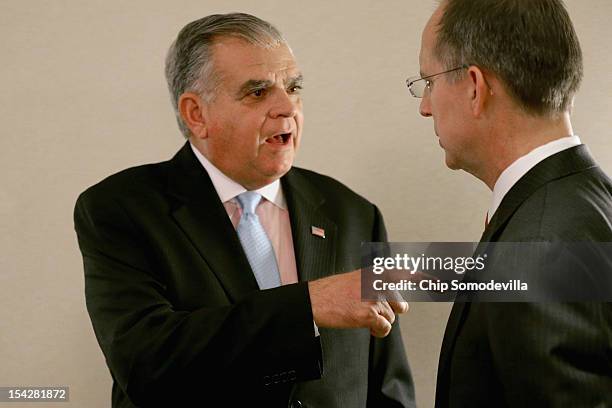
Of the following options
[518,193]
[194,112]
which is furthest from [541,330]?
[194,112]

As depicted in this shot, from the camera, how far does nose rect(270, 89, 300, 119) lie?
78.7 inches

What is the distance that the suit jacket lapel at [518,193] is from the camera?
1.42 meters

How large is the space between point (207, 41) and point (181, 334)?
74 centimetres

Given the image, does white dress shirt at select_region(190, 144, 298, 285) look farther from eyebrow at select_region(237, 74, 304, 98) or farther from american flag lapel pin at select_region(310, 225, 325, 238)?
eyebrow at select_region(237, 74, 304, 98)

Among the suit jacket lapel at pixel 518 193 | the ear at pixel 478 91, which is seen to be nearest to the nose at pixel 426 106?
the ear at pixel 478 91

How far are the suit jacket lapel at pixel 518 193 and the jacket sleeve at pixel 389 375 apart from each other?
58cm

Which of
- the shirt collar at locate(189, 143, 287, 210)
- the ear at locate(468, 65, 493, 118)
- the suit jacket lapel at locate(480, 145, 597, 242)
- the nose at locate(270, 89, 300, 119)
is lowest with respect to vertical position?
the suit jacket lapel at locate(480, 145, 597, 242)

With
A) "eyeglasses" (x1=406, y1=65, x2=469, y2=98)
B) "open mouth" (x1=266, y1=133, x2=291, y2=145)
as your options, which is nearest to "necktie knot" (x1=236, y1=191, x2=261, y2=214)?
"open mouth" (x1=266, y1=133, x2=291, y2=145)

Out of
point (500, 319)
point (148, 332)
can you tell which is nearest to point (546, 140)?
point (500, 319)

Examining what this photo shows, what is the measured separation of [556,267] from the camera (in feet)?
4.35

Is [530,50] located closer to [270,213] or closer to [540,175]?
[540,175]

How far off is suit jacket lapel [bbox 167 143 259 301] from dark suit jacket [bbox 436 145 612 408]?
576 mm

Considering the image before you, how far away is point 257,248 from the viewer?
199 cm

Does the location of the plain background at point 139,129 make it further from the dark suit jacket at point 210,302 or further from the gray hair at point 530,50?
the gray hair at point 530,50
